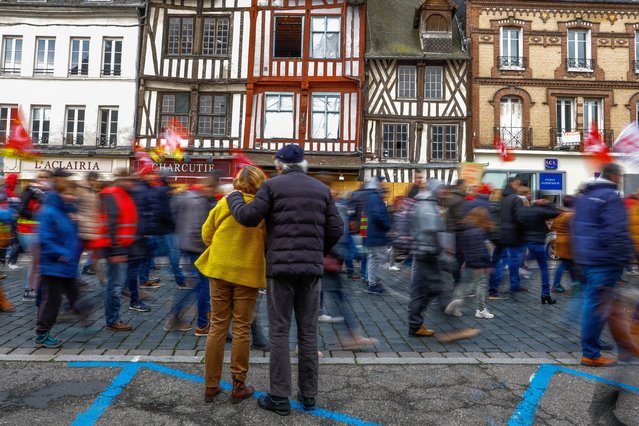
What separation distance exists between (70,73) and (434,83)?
14.9m

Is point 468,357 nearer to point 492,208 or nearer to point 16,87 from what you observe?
point 492,208

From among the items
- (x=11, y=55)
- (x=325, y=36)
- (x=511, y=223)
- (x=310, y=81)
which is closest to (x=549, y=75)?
(x=325, y=36)

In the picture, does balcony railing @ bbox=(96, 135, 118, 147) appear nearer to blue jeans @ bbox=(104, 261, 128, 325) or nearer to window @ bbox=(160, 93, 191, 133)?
window @ bbox=(160, 93, 191, 133)

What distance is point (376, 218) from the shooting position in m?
7.24

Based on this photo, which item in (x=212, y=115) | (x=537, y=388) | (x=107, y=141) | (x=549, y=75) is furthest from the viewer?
(x=549, y=75)

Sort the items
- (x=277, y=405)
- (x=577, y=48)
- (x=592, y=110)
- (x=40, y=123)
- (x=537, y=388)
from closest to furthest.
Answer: (x=277, y=405) → (x=537, y=388) → (x=40, y=123) → (x=577, y=48) → (x=592, y=110)

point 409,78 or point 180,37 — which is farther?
point 409,78

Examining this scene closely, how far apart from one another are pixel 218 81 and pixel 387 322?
15289 mm

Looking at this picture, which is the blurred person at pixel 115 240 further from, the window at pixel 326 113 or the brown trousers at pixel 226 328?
the window at pixel 326 113

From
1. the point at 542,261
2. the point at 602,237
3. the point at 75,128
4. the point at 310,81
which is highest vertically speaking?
the point at 310,81

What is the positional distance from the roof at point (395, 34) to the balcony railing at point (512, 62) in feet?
5.18

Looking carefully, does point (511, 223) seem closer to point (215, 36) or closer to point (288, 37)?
point (288, 37)

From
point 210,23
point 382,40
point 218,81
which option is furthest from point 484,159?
point 210,23

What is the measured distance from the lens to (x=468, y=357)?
4406 mm
